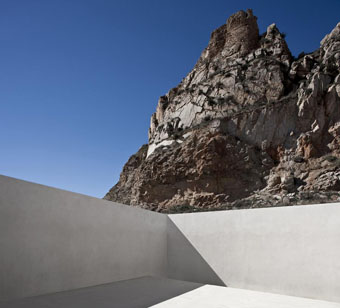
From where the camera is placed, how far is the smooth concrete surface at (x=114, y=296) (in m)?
2.89

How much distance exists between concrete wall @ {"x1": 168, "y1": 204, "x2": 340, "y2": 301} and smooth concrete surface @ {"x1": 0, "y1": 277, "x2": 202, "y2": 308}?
26.7 inches

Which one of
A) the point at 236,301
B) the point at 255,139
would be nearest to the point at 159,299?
the point at 236,301

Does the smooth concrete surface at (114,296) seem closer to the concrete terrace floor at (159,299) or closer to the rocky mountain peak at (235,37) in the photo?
the concrete terrace floor at (159,299)

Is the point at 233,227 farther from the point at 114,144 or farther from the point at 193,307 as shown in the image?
the point at 114,144

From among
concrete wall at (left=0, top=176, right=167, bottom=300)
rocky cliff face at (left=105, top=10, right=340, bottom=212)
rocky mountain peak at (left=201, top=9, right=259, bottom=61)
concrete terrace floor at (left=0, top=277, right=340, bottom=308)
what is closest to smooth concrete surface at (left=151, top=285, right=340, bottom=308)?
concrete terrace floor at (left=0, top=277, right=340, bottom=308)

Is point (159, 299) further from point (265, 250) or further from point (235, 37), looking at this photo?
point (235, 37)

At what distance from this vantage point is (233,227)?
4.67 m

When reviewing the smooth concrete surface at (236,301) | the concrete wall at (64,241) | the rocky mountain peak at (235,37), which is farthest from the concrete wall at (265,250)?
the rocky mountain peak at (235,37)

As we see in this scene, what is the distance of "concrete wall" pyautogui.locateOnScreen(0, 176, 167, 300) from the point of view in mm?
3047

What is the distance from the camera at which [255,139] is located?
600 inches

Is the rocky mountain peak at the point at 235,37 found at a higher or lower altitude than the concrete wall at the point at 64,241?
higher

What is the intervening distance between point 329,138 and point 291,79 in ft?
15.2

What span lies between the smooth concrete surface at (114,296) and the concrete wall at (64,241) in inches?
7.9

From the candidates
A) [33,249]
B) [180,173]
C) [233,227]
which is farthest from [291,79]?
[33,249]
